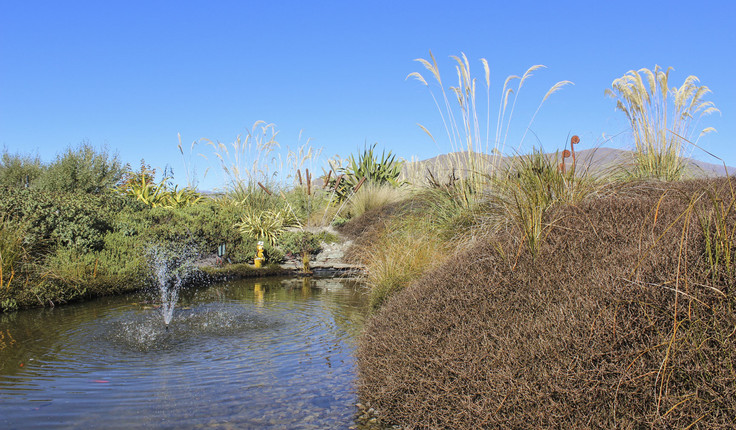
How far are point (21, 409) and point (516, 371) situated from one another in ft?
11.6

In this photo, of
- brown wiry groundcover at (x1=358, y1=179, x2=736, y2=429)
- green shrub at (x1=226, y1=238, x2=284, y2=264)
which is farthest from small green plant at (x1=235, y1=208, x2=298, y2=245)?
brown wiry groundcover at (x1=358, y1=179, x2=736, y2=429)

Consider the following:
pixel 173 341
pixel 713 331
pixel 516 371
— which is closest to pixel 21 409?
pixel 173 341

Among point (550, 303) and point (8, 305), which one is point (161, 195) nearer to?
point (8, 305)

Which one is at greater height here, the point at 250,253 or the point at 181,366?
the point at 250,253

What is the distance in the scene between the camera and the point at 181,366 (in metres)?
4.76

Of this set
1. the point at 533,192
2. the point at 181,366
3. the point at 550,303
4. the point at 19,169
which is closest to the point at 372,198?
the point at 533,192

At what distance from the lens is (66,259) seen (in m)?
8.60

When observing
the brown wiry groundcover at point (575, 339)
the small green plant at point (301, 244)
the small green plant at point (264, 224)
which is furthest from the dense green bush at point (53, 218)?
the brown wiry groundcover at point (575, 339)

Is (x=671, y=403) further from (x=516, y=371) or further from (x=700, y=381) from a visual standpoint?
(x=516, y=371)

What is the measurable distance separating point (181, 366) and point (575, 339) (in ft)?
11.7

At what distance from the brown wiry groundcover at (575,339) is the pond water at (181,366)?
2.35ft

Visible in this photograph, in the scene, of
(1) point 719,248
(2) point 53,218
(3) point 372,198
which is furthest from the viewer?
(3) point 372,198

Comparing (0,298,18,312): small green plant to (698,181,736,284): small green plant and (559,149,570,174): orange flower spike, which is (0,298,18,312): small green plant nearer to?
(559,149,570,174): orange flower spike

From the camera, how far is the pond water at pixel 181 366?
364 cm
